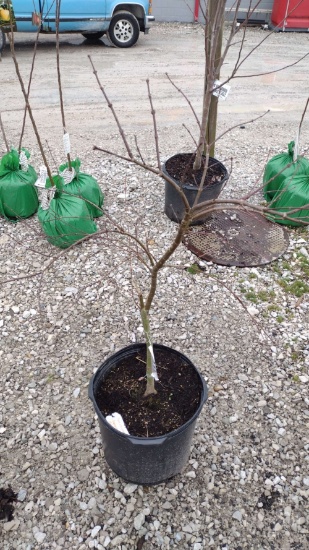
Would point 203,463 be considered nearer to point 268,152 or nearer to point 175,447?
point 175,447

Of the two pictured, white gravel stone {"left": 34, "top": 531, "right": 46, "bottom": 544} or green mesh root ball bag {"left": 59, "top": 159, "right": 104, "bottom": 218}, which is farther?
green mesh root ball bag {"left": 59, "top": 159, "right": 104, "bottom": 218}

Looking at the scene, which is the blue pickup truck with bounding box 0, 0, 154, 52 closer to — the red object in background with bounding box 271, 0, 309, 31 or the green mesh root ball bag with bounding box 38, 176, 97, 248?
the red object in background with bounding box 271, 0, 309, 31

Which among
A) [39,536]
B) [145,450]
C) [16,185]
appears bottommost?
[39,536]

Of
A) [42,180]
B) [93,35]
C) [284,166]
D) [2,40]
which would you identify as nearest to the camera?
[42,180]

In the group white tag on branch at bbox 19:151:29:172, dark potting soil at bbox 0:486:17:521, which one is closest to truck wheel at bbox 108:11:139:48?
white tag on branch at bbox 19:151:29:172

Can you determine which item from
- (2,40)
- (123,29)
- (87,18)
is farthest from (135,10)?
(2,40)

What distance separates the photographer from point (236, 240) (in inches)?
136

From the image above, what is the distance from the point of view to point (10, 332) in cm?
268

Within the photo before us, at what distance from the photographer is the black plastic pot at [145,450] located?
1731 millimetres

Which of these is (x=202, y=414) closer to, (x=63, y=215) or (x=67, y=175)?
(x=63, y=215)

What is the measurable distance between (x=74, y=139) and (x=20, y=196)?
1969 mm

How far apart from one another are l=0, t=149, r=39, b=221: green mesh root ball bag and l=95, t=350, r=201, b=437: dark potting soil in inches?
71.6

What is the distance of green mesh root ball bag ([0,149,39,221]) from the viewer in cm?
334

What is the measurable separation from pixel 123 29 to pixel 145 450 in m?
8.75
